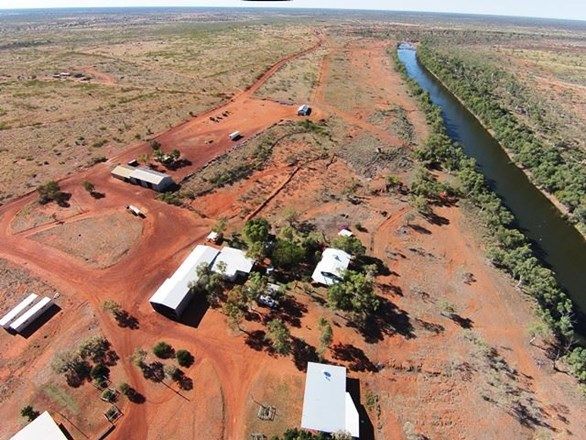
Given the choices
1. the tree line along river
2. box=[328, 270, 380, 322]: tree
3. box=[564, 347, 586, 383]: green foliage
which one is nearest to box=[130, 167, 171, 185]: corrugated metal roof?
box=[328, 270, 380, 322]: tree

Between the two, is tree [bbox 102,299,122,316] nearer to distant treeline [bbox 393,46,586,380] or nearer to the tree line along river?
distant treeline [bbox 393,46,586,380]

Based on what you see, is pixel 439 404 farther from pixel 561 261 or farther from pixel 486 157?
pixel 486 157

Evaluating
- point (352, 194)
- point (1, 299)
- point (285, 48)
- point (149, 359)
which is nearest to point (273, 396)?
point (149, 359)

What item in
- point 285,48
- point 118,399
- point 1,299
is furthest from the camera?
point 285,48

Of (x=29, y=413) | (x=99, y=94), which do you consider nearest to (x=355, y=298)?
(x=29, y=413)

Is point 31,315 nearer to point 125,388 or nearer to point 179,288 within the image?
point 125,388
